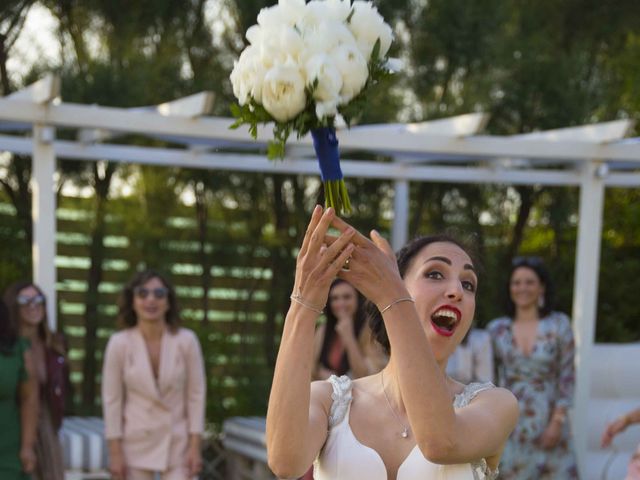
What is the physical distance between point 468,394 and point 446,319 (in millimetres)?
199

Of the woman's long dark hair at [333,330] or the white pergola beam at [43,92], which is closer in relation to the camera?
the white pergola beam at [43,92]

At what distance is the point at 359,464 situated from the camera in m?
2.45

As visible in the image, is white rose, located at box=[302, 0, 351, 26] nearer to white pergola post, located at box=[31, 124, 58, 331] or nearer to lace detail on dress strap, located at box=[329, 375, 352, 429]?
lace detail on dress strap, located at box=[329, 375, 352, 429]

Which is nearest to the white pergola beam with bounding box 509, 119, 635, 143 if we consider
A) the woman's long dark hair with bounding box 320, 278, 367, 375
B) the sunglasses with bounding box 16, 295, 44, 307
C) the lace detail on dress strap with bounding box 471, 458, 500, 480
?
the woman's long dark hair with bounding box 320, 278, 367, 375

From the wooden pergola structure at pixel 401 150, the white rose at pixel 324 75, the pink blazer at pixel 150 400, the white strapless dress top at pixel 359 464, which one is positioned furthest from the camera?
the wooden pergola structure at pixel 401 150

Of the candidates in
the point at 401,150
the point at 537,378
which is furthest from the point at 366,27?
the point at 401,150

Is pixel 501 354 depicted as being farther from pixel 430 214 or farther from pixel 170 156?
pixel 430 214

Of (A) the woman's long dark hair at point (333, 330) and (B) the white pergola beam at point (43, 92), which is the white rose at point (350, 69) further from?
(A) the woman's long dark hair at point (333, 330)

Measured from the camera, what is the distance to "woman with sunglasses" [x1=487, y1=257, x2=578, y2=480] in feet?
22.2

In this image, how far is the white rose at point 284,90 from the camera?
210cm

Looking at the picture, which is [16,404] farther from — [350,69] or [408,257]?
[350,69]

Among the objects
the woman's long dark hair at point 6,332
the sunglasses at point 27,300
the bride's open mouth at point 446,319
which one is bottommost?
the woman's long dark hair at point 6,332

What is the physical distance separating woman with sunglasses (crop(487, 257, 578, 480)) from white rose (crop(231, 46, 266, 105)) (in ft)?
15.9

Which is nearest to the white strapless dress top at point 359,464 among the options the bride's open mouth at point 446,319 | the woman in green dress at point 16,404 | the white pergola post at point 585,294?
the bride's open mouth at point 446,319
